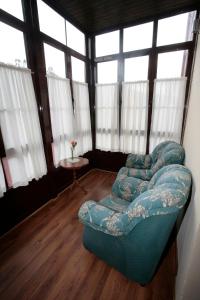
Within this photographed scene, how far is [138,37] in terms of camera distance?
105 inches

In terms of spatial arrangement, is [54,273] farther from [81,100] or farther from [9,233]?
[81,100]

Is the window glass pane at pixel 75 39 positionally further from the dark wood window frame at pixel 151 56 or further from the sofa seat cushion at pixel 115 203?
the sofa seat cushion at pixel 115 203

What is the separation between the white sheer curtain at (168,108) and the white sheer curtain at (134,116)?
0.18m

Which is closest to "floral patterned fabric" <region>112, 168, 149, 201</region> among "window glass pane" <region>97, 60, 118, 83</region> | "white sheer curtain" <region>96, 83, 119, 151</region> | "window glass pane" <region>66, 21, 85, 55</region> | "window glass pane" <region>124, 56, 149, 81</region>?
"white sheer curtain" <region>96, 83, 119, 151</region>

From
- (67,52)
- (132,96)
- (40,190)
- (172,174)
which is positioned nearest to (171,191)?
(172,174)

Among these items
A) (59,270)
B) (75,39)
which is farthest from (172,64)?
(59,270)

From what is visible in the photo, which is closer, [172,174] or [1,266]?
[172,174]

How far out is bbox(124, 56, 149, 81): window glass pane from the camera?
2.71 metres

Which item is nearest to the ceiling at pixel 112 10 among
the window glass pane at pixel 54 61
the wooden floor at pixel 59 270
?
the window glass pane at pixel 54 61

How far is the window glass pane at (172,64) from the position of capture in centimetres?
243

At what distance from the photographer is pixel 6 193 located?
1799 millimetres

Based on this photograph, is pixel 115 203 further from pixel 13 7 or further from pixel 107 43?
pixel 107 43

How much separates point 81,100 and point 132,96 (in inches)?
38.6

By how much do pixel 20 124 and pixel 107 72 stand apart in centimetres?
210
